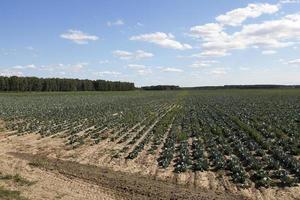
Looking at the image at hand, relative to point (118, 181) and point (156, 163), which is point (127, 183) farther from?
point (156, 163)

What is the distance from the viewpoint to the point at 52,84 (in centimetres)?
15212

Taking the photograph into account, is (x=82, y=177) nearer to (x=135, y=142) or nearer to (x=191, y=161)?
(x=191, y=161)

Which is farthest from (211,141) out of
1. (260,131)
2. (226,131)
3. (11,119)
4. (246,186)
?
(11,119)

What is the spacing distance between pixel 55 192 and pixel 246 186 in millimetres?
5731

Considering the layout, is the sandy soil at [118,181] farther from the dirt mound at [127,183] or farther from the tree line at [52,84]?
the tree line at [52,84]

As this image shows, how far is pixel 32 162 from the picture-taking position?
54.3ft

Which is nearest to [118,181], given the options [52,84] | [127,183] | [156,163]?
[127,183]

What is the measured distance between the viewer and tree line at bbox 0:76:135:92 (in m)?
139

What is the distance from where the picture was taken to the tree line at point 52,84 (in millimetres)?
139438

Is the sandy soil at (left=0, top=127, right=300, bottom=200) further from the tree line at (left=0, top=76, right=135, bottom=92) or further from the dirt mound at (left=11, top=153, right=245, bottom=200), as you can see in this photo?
the tree line at (left=0, top=76, right=135, bottom=92)

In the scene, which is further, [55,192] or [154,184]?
[154,184]

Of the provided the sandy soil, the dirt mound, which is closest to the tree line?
the sandy soil

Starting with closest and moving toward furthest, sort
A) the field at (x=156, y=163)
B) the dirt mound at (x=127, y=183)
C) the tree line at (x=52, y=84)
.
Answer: the dirt mound at (x=127, y=183), the field at (x=156, y=163), the tree line at (x=52, y=84)

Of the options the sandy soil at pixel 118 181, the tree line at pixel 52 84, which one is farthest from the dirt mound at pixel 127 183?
the tree line at pixel 52 84
